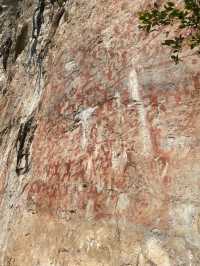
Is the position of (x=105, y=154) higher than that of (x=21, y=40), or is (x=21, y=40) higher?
(x=105, y=154)

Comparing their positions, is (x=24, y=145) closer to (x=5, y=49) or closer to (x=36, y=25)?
(x=36, y=25)

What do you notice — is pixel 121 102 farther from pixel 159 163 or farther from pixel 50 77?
pixel 50 77

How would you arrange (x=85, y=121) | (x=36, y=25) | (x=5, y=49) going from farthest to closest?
1. (x=5, y=49)
2. (x=36, y=25)
3. (x=85, y=121)

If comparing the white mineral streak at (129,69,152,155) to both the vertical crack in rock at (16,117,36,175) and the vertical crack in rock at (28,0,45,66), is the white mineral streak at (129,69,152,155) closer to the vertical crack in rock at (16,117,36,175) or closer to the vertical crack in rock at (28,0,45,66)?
the vertical crack in rock at (16,117,36,175)

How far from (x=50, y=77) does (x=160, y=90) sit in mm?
3871

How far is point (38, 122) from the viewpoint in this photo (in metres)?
13.8

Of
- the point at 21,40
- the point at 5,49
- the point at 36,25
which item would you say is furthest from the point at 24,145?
the point at 5,49

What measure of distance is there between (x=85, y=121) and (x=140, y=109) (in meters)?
1.42

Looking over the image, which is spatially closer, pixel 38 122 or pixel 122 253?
pixel 122 253

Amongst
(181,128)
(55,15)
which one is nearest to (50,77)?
(55,15)

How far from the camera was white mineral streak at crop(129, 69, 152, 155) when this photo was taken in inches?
427

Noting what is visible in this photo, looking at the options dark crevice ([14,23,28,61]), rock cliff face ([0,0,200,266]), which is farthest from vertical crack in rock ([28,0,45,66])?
rock cliff face ([0,0,200,266])

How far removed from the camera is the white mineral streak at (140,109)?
10.9m

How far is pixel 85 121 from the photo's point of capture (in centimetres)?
1224
